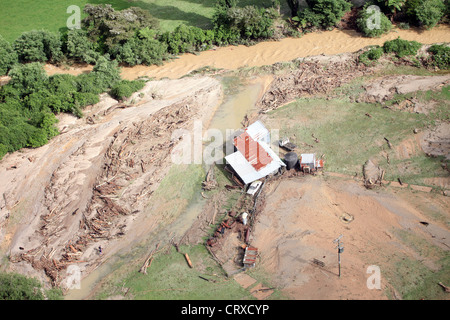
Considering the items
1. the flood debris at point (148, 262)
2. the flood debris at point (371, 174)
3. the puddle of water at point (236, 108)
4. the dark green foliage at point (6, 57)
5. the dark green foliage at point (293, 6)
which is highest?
the dark green foliage at point (293, 6)

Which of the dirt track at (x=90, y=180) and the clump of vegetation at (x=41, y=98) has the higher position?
the clump of vegetation at (x=41, y=98)

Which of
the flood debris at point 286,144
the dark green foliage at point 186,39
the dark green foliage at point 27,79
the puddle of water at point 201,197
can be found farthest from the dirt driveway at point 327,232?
the dark green foliage at point 27,79

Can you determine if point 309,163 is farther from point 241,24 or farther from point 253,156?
point 241,24

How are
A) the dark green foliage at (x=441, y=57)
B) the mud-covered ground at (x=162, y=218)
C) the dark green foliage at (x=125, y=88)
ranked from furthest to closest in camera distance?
the dark green foliage at (x=441, y=57)
the dark green foliage at (x=125, y=88)
the mud-covered ground at (x=162, y=218)

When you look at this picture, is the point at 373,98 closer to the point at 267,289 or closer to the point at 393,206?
the point at 393,206

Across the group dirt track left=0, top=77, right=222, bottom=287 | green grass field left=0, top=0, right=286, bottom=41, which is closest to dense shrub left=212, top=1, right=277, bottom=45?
green grass field left=0, top=0, right=286, bottom=41

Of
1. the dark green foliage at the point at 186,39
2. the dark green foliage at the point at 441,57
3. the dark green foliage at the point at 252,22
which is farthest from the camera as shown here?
the dark green foliage at the point at 252,22

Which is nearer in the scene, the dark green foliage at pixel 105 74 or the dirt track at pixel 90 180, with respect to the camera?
the dirt track at pixel 90 180

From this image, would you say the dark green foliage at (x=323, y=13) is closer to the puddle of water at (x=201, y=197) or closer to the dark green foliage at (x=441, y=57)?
the dark green foliage at (x=441, y=57)
